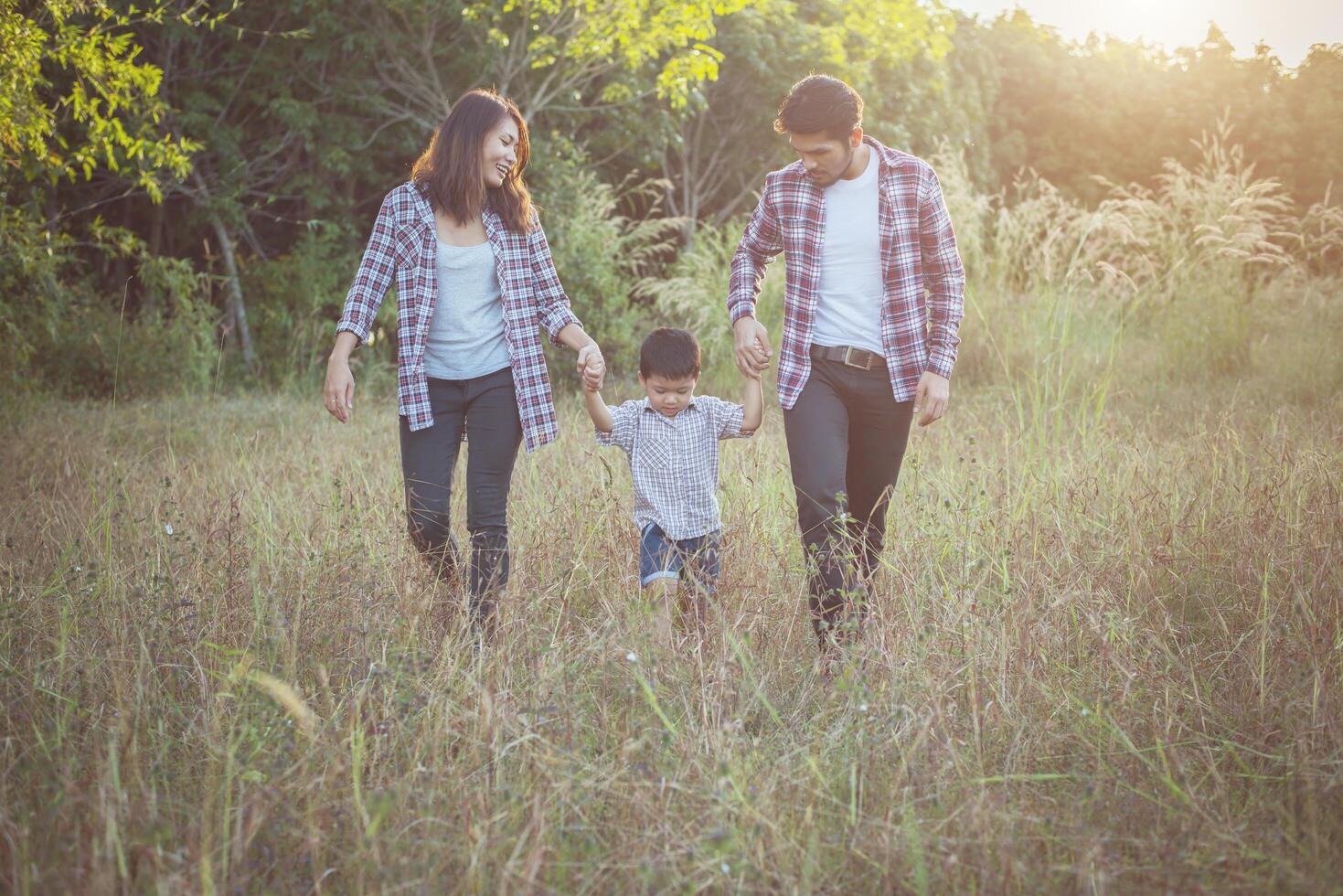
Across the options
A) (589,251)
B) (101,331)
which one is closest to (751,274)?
(589,251)

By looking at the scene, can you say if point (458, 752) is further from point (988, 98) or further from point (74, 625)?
point (988, 98)

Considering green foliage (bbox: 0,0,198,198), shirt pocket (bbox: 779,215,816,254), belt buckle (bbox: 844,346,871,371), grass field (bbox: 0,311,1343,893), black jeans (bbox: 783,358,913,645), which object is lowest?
grass field (bbox: 0,311,1343,893)

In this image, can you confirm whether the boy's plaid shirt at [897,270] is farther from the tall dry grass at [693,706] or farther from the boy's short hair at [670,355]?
the tall dry grass at [693,706]

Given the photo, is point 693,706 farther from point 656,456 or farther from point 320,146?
point 320,146

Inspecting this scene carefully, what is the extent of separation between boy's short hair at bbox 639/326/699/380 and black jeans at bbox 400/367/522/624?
0.53 meters

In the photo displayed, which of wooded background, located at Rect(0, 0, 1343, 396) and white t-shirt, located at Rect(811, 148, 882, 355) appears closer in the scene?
white t-shirt, located at Rect(811, 148, 882, 355)

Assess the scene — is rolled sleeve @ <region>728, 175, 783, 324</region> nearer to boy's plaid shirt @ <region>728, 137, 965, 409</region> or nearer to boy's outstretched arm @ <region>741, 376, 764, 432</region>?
boy's plaid shirt @ <region>728, 137, 965, 409</region>

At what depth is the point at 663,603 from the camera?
323 cm

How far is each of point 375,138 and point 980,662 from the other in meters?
10.4

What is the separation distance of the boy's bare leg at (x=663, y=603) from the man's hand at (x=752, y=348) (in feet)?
2.32

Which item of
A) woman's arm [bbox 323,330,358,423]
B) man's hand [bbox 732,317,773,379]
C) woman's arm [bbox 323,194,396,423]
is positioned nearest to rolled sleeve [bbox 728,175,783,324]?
man's hand [bbox 732,317,773,379]

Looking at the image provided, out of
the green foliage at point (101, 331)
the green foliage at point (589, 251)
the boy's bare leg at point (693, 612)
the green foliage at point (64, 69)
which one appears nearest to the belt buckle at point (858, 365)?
the boy's bare leg at point (693, 612)

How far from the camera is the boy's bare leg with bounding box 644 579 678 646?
305cm

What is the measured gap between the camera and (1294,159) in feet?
65.9
